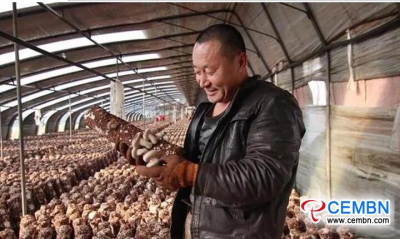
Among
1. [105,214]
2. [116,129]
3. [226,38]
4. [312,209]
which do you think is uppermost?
[226,38]

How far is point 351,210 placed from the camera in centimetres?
400

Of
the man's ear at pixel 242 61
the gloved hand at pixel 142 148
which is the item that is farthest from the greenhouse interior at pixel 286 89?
the man's ear at pixel 242 61

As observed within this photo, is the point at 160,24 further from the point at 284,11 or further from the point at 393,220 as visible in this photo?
the point at 393,220

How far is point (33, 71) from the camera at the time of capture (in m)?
10.7

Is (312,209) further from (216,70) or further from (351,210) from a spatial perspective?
(216,70)

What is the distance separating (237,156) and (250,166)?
16cm

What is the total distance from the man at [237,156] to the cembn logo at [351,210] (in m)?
2.35

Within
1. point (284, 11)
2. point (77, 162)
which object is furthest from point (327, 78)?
point (77, 162)

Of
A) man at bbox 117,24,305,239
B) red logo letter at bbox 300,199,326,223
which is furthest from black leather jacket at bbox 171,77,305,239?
red logo letter at bbox 300,199,326,223

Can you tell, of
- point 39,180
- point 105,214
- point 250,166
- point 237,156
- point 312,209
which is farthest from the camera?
point 39,180

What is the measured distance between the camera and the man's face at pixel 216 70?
1405 millimetres

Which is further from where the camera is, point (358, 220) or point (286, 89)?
point (286, 89)

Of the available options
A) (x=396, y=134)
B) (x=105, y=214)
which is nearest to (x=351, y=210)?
(x=396, y=134)

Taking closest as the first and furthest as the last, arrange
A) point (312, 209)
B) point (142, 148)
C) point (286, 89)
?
point (142, 148)
point (312, 209)
point (286, 89)
